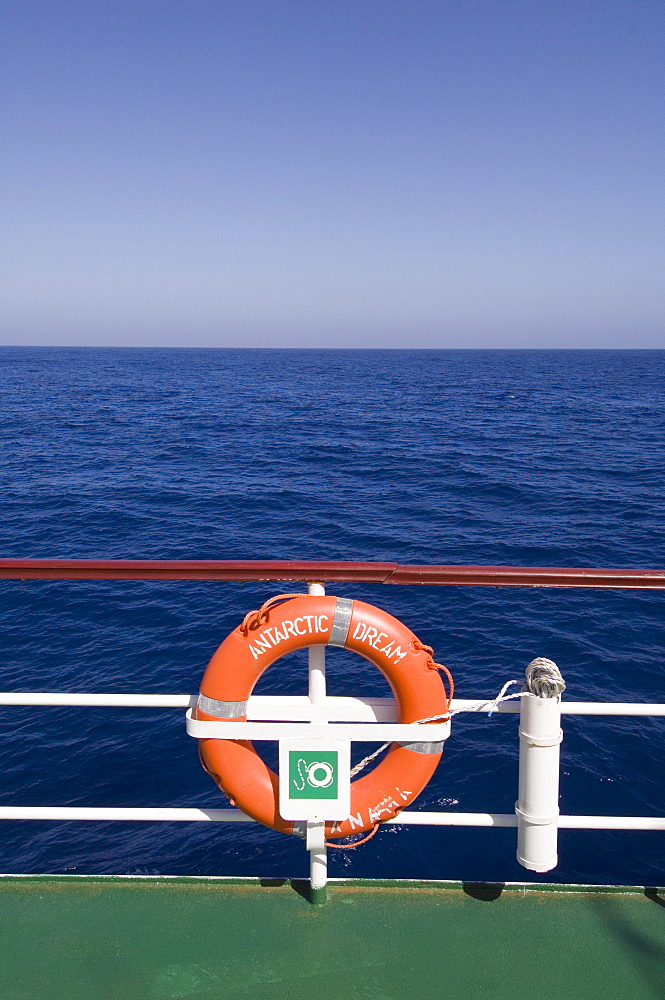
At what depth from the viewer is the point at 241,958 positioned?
1867 mm

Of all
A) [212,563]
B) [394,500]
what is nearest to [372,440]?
[394,500]

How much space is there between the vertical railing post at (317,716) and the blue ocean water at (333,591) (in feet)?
14.9

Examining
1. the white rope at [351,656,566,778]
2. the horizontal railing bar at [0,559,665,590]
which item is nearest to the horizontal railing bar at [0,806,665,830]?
the white rope at [351,656,566,778]

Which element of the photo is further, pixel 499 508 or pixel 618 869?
pixel 499 508

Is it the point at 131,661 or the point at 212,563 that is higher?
the point at 212,563

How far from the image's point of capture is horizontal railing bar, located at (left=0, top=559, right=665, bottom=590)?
1.89 metres

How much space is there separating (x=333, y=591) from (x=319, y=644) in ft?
36.0

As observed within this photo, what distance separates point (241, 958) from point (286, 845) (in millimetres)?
5002

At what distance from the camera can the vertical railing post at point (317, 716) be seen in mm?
1943

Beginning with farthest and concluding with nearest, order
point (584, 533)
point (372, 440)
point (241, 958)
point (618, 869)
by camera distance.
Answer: point (372, 440), point (584, 533), point (618, 869), point (241, 958)

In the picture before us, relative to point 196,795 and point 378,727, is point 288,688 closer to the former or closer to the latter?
point 196,795

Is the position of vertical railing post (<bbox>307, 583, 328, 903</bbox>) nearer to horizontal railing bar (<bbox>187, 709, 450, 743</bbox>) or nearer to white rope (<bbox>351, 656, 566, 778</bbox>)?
horizontal railing bar (<bbox>187, 709, 450, 743</bbox>)

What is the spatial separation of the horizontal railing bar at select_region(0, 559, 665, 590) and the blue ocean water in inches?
199

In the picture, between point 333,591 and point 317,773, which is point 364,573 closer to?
point 317,773
